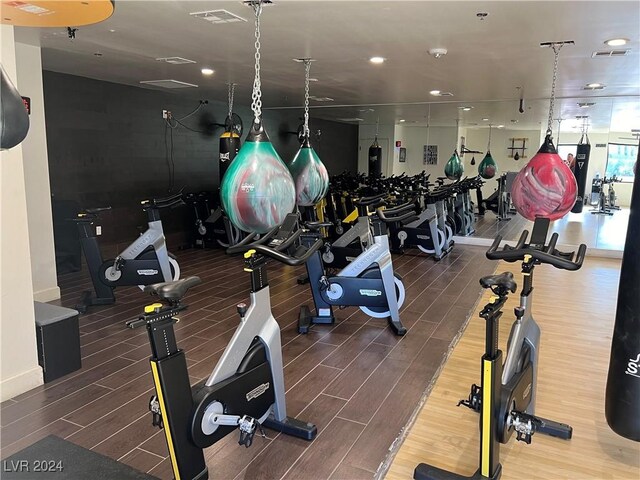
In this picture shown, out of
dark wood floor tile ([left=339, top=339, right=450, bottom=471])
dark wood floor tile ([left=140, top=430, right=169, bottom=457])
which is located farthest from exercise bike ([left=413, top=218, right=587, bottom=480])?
dark wood floor tile ([left=140, top=430, right=169, bottom=457])

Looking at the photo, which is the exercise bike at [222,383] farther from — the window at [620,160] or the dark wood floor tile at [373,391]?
the window at [620,160]

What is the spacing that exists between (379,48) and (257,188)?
2.19m

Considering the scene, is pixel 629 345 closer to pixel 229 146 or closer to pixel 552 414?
pixel 552 414

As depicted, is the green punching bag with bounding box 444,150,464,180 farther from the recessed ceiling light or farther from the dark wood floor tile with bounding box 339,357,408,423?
the dark wood floor tile with bounding box 339,357,408,423

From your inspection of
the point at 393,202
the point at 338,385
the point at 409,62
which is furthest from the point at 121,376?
the point at 393,202

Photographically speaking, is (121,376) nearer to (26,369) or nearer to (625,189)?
(26,369)

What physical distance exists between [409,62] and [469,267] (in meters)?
3.13

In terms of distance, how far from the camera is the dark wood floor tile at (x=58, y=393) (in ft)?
9.29

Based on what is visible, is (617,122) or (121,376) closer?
(121,376)

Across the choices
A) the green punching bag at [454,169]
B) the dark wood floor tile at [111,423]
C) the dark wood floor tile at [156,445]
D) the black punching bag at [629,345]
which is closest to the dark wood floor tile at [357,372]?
the dark wood floor tile at [156,445]

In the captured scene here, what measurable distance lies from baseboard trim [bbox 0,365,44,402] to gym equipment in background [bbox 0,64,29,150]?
2.18 metres

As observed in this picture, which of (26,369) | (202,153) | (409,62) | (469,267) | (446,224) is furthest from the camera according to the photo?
(202,153)

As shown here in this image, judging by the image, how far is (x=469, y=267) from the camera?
6660mm

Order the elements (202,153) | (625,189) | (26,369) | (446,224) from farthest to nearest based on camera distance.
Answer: (625,189) → (202,153) → (446,224) → (26,369)
